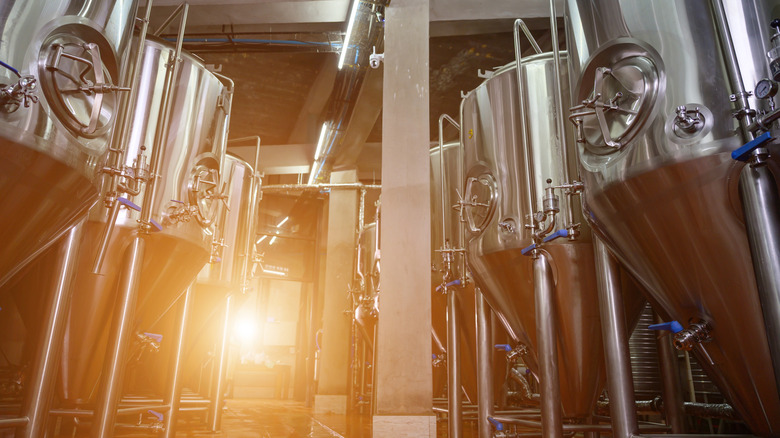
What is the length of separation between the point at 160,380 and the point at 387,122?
3848mm

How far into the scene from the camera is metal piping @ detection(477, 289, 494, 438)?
335 centimetres

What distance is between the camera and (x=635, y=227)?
197 centimetres

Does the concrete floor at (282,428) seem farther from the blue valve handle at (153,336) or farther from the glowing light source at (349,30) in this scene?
the glowing light source at (349,30)

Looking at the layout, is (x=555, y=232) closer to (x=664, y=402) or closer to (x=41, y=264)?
(x=664, y=402)

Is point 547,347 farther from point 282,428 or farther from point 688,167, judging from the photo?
point 282,428

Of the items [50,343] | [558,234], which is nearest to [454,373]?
[558,234]

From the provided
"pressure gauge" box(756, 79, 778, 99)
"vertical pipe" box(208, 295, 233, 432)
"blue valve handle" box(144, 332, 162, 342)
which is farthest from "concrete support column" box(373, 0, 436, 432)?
"pressure gauge" box(756, 79, 778, 99)

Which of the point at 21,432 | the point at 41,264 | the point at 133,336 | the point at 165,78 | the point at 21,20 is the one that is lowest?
the point at 21,432

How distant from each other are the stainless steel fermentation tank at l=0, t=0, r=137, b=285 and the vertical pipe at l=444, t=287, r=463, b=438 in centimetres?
264

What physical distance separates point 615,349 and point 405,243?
1.83 meters

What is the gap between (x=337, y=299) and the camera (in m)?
9.24

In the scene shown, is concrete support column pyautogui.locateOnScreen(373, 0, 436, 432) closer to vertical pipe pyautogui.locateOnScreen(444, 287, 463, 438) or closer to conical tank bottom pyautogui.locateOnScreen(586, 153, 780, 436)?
vertical pipe pyautogui.locateOnScreen(444, 287, 463, 438)

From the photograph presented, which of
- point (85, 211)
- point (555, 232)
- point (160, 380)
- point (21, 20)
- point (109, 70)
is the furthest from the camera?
point (160, 380)

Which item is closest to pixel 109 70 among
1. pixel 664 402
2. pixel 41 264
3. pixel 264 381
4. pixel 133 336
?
pixel 41 264
